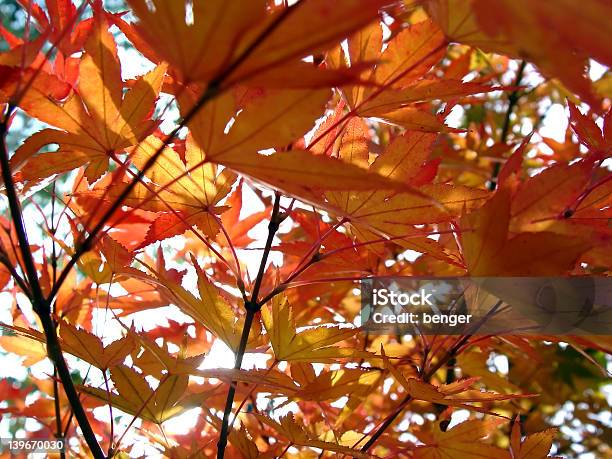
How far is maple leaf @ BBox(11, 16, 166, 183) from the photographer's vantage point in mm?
458

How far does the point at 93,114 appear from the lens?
483mm

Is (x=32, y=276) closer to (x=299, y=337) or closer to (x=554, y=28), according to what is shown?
(x=299, y=337)

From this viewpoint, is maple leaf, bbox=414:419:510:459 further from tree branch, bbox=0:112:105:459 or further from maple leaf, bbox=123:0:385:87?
maple leaf, bbox=123:0:385:87

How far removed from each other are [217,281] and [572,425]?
101 cm

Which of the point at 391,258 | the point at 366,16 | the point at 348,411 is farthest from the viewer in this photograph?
the point at 391,258

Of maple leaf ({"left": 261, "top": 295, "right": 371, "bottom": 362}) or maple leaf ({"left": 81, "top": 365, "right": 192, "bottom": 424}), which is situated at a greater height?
maple leaf ({"left": 261, "top": 295, "right": 371, "bottom": 362})

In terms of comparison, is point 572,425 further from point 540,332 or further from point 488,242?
point 488,242

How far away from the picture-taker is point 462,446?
60 cm

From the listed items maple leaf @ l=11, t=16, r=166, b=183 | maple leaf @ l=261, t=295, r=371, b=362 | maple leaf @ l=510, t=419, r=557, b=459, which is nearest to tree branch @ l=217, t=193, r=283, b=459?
maple leaf @ l=261, t=295, r=371, b=362

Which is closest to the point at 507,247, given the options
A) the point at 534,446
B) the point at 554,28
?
the point at 554,28

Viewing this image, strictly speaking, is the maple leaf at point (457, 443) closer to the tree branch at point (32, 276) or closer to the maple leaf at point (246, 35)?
the tree branch at point (32, 276)

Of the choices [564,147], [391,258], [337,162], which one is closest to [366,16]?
[337,162]

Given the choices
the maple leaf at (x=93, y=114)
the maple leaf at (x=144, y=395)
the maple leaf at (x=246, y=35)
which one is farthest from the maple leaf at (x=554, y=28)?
the maple leaf at (x=144, y=395)

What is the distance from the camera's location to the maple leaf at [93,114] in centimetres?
46
